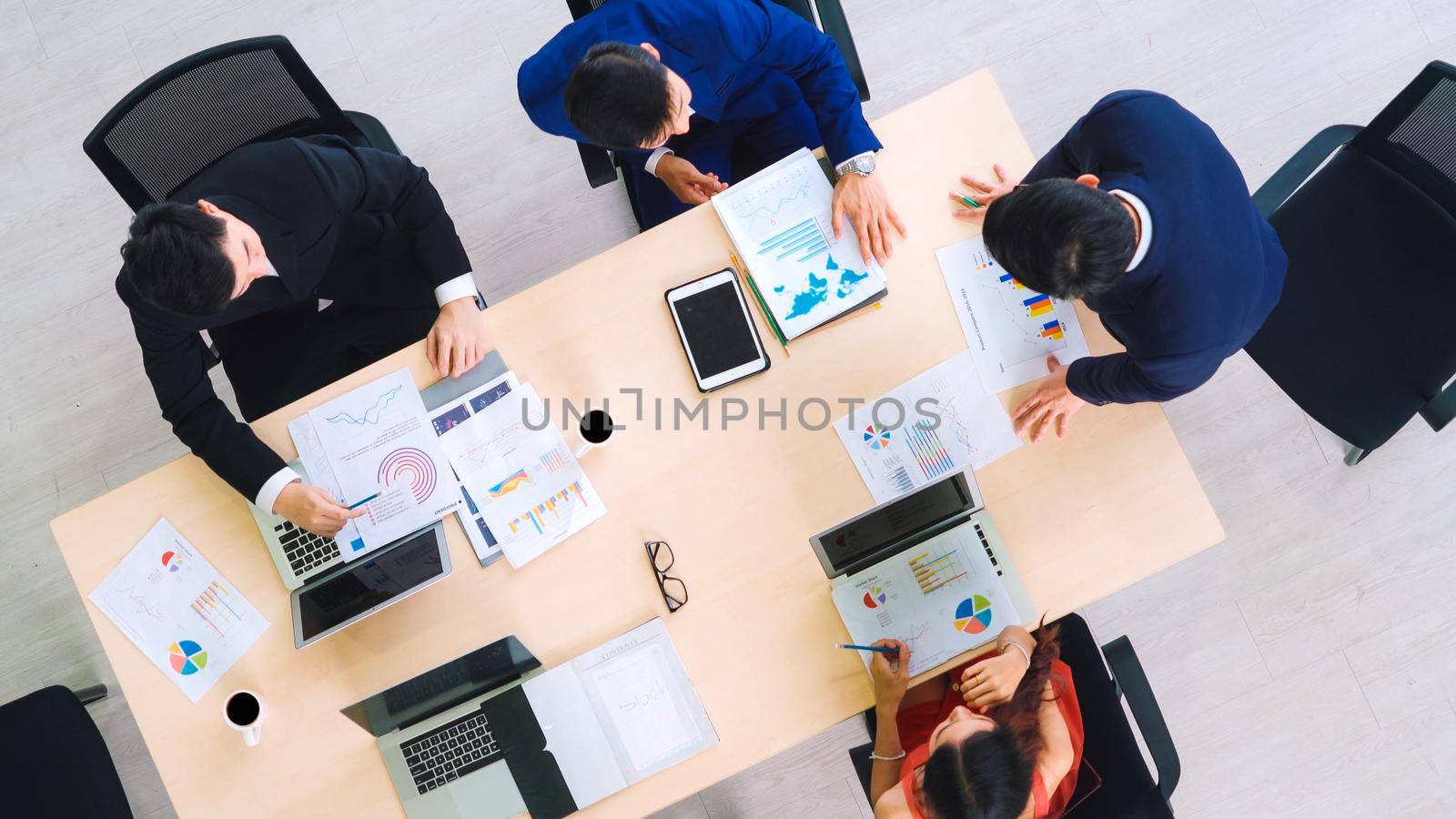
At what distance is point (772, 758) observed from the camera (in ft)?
7.34

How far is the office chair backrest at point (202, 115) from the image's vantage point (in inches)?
58.0

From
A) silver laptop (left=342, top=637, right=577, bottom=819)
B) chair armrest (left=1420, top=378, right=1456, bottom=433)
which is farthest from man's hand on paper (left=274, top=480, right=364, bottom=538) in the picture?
chair armrest (left=1420, top=378, right=1456, bottom=433)

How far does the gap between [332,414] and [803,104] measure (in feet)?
3.94

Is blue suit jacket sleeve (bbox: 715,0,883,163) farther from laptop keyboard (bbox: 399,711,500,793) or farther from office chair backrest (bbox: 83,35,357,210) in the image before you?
laptop keyboard (bbox: 399,711,500,793)

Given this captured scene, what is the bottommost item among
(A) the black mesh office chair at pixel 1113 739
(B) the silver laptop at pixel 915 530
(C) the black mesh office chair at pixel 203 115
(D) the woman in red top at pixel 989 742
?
(A) the black mesh office chair at pixel 1113 739

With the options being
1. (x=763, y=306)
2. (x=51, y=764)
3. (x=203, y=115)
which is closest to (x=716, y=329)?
(x=763, y=306)

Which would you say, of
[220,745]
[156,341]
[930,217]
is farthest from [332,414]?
[930,217]

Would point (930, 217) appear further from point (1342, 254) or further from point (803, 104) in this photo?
point (1342, 254)

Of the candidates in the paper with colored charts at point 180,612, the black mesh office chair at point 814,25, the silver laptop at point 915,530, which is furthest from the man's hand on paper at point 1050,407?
the paper with colored charts at point 180,612

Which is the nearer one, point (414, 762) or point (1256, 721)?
point (414, 762)

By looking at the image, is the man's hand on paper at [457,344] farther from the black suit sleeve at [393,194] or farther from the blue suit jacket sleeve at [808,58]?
the blue suit jacket sleeve at [808,58]

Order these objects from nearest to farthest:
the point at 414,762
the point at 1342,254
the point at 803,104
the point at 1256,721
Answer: the point at 414,762 → the point at 1342,254 → the point at 803,104 → the point at 1256,721

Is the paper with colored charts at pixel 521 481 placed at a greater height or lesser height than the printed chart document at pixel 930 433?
greater

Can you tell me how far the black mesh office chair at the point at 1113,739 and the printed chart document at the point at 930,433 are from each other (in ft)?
1.36
